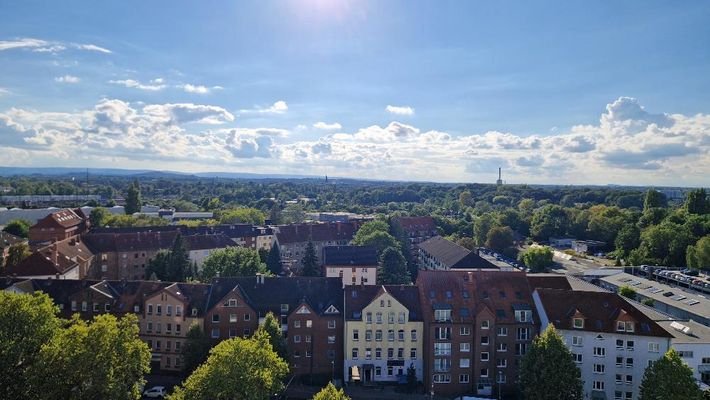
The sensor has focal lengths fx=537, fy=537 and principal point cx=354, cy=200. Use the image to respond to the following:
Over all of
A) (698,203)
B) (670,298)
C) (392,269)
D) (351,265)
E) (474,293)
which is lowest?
(670,298)

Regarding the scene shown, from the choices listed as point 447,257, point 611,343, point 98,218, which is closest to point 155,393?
point 611,343

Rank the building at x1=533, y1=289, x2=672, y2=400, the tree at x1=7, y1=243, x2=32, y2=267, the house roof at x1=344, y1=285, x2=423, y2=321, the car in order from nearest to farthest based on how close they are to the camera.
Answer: the building at x1=533, y1=289, x2=672, y2=400 → the car → the house roof at x1=344, y1=285, x2=423, y2=321 → the tree at x1=7, y1=243, x2=32, y2=267

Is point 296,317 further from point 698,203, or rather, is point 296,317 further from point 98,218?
point 698,203

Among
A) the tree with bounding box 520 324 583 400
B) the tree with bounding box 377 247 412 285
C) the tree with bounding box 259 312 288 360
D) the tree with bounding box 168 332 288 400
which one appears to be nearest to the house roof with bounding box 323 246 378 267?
the tree with bounding box 377 247 412 285

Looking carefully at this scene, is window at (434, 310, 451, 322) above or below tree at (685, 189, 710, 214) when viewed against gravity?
below

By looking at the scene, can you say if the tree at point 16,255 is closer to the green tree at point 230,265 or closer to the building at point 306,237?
the green tree at point 230,265

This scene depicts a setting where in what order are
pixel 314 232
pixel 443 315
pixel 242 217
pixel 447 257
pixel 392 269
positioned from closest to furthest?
pixel 443 315
pixel 392 269
pixel 447 257
pixel 314 232
pixel 242 217

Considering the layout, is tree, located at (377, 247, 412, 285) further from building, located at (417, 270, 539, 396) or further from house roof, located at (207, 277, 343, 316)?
building, located at (417, 270, 539, 396)
